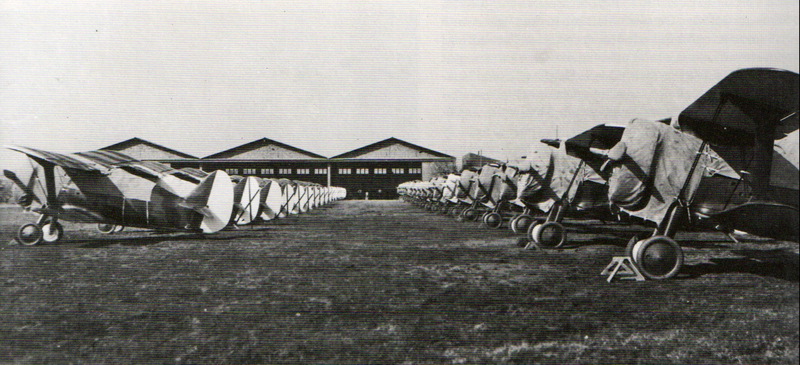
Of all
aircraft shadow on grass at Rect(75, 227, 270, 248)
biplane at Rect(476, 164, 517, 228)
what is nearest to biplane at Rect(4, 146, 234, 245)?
aircraft shadow on grass at Rect(75, 227, 270, 248)

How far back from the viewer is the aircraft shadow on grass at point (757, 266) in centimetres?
645

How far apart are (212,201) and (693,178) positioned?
1016 cm

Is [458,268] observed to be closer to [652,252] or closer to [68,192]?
[652,252]

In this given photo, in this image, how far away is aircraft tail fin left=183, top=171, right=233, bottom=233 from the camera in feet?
37.3

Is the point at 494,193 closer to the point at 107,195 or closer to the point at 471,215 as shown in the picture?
the point at 471,215

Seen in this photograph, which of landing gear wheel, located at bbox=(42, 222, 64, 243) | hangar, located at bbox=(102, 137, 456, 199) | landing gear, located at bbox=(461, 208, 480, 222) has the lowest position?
landing gear, located at bbox=(461, 208, 480, 222)

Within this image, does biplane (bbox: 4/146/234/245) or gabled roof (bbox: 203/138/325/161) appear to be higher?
gabled roof (bbox: 203/138/325/161)

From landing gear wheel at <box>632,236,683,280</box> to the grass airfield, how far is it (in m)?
0.22

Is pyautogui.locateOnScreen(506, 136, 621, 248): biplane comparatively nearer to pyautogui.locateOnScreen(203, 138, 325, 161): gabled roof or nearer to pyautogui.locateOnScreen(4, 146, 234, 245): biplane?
pyautogui.locateOnScreen(4, 146, 234, 245): biplane

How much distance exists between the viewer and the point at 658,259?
241 inches

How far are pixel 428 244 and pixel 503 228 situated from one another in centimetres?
505

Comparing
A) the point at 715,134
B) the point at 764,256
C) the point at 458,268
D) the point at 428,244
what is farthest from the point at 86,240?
the point at 764,256

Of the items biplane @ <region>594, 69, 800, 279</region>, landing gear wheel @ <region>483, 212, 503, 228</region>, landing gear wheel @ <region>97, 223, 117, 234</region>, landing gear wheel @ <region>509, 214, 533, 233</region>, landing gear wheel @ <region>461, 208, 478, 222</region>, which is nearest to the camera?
biplane @ <region>594, 69, 800, 279</region>

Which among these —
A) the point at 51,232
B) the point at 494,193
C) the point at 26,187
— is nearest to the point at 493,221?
the point at 494,193
